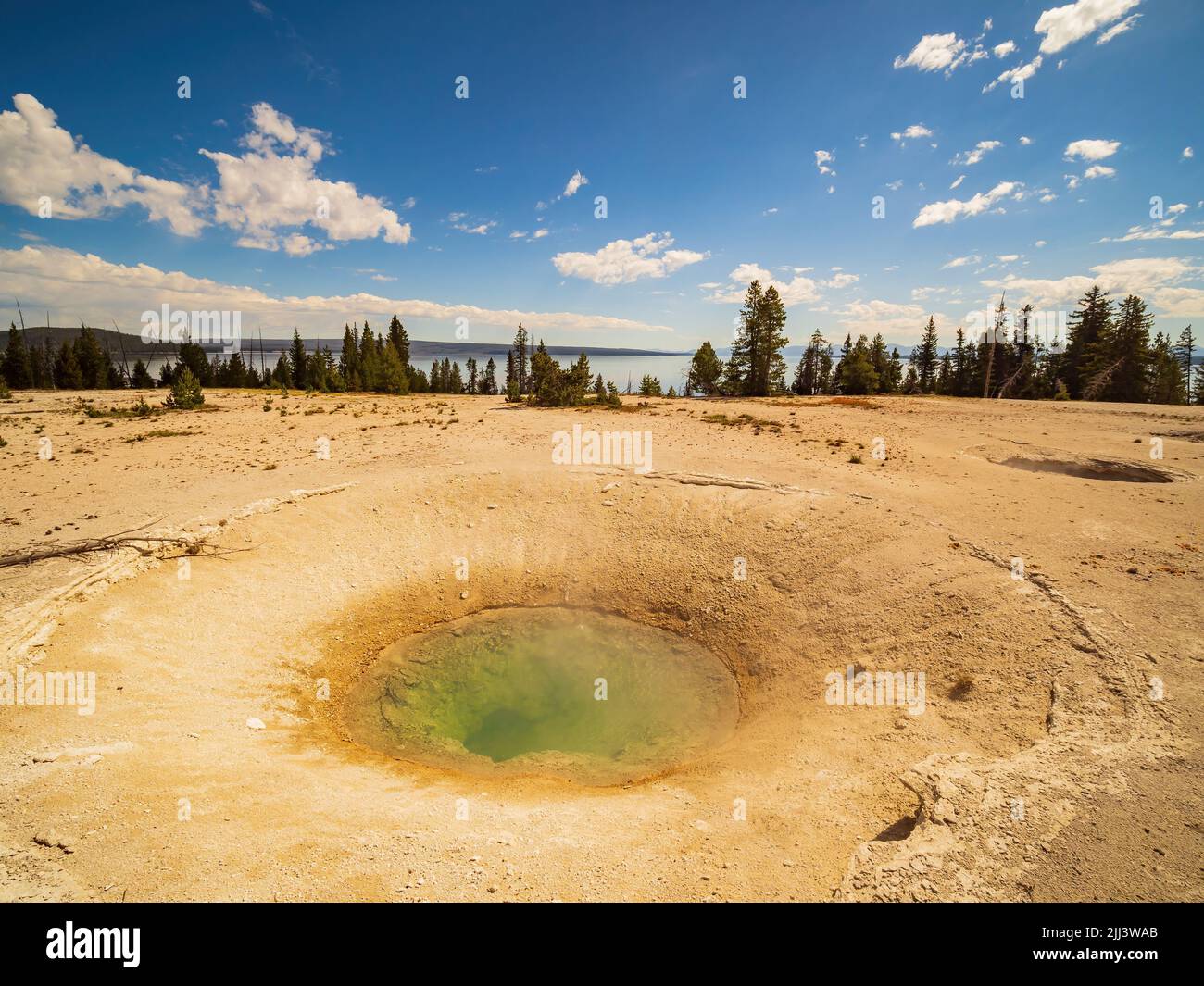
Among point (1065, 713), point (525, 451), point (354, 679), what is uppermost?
point (525, 451)

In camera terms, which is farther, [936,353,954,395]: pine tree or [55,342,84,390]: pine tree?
[936,353,954,395]: pine tree

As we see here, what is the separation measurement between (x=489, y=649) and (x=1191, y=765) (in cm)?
1289

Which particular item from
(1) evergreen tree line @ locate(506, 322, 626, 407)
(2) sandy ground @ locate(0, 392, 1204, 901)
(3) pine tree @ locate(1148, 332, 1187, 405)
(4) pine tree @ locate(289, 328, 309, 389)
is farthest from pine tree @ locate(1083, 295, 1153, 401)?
(4) pine tree @ locate(289, 328, 309, 389)

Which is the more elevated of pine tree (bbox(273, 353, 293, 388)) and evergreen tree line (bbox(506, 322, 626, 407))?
pine tree (bbox(273, 353, 293, 388))

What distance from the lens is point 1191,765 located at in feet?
21.1

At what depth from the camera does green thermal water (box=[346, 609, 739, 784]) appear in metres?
9.85

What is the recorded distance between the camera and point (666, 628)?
14.4 metres

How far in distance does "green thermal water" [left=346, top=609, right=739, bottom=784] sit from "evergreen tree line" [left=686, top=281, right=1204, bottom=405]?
4962 centimetres

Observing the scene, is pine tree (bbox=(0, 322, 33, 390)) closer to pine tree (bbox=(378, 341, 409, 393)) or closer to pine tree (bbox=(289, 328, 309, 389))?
pine tree (bbox=(289, 328, 309, 389))

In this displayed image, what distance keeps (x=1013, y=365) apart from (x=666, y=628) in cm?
7607

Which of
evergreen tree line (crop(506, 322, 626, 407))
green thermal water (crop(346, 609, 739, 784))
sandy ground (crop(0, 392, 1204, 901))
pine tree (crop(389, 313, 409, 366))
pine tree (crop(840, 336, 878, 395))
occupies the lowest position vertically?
green thermal water (crop(346, 609, 739, 784))
